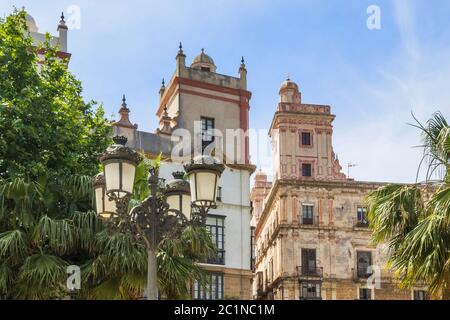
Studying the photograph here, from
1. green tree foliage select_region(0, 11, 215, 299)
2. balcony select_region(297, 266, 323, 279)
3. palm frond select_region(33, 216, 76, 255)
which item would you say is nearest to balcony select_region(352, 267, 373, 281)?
balcony select_region(297, 266, 323, 279)

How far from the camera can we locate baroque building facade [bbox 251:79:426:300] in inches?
1810

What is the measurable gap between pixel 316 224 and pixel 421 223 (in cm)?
3565

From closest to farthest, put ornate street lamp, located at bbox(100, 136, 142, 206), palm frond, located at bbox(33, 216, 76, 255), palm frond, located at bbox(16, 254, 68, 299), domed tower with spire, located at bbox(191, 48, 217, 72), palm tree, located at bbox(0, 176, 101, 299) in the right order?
ornate street lamp, located at bbox(100, 136, 142, 206) → palm frond, located at bbox(16, 254, 68, 299) → palm tree, located at bbox(0, 176, 101, 299) → palm frond, located at bbox(33, 216, 76, 255) → domed tower with spire, located at bbox(191, 48, 217, 72)

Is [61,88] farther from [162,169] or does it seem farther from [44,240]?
[162,169]

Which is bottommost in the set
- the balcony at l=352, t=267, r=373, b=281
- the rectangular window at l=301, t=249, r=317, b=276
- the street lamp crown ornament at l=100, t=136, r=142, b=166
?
the balcony at l=352, t=267, r=373, b=281

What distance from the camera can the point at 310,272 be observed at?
46.2 meters

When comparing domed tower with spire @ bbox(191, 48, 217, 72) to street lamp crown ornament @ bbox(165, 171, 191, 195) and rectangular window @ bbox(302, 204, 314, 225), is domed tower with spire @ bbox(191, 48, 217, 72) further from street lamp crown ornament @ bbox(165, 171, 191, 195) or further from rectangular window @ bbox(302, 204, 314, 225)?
street lamp crown ornament @ bbox(165, 171, 191, 195)

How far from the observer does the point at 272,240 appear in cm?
5009

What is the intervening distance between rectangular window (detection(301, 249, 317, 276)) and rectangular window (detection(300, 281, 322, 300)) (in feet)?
2.22

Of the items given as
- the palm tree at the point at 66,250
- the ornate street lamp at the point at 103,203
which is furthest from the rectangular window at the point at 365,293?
the ornate street lamp at the point at 103,203

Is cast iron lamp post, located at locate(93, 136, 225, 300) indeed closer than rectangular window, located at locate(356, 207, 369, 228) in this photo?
Yes

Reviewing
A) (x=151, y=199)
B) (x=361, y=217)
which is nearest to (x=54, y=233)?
(x=151, y=199)

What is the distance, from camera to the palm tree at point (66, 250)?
14031mm
